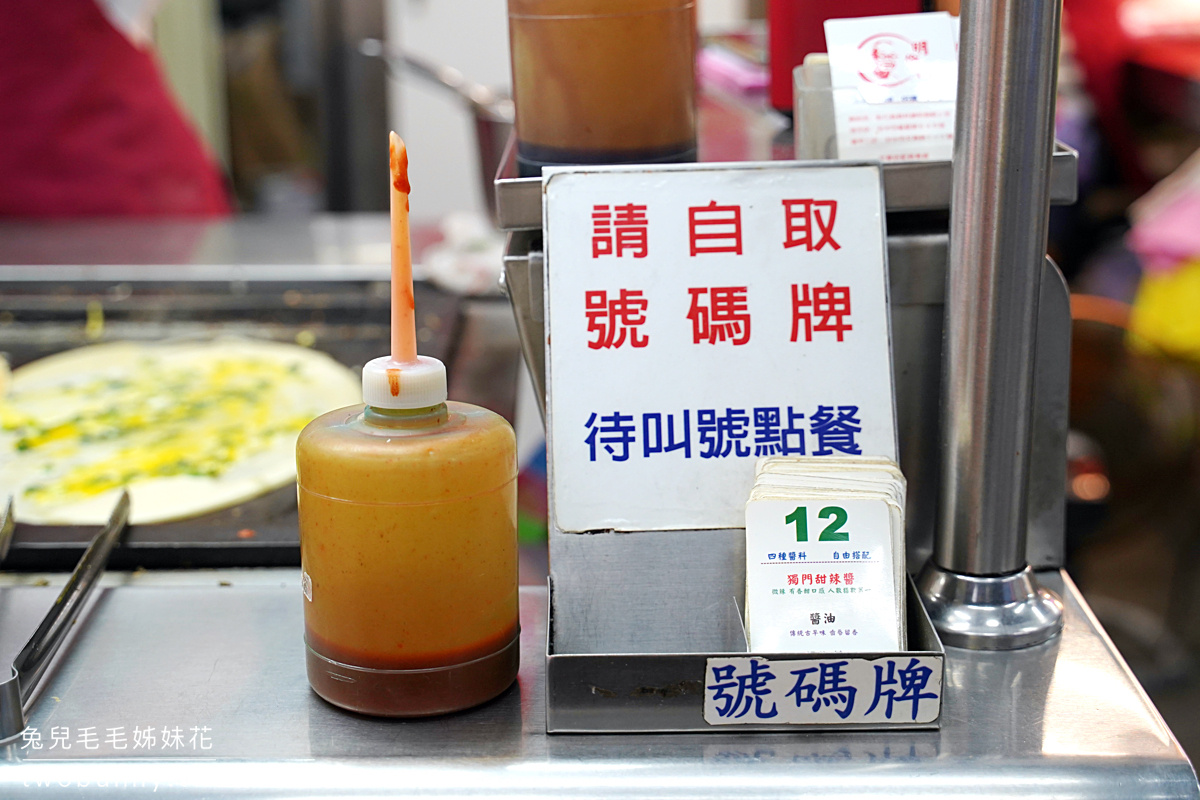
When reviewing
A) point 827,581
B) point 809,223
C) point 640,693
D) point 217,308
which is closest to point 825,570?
point 827,581

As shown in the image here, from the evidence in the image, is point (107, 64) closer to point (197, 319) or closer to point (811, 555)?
point (197, 319)

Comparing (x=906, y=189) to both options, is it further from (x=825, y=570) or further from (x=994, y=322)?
(x=825, y=570)

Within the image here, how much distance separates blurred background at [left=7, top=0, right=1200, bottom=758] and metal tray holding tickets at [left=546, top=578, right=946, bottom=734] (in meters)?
0.47

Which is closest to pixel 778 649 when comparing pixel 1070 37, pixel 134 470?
pixel 134 470

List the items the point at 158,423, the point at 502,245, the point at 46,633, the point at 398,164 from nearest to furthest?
1. the point at 398,164
2. the point at 46,633
3. the point at 158,423
4. the point at 502,245

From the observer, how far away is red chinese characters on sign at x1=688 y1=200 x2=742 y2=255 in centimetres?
78

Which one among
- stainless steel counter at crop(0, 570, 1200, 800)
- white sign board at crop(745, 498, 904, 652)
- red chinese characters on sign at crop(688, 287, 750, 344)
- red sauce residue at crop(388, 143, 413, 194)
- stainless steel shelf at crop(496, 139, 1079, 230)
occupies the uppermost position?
red sauce residue at crop(388, 143, 413, 194)

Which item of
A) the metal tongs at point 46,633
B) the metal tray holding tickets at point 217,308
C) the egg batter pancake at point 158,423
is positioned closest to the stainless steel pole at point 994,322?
the metal tongs at point 46,633

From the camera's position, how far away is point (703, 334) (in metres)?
0.77

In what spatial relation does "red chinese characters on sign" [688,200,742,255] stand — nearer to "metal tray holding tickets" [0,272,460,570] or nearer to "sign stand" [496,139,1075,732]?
"sign stand" [496,139,1075,732]

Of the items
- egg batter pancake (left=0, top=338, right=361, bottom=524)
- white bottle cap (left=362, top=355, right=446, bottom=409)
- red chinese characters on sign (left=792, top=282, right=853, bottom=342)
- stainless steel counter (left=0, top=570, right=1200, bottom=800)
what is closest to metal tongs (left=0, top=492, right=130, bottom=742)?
stainless steel counter (left=0, top=570, right=1200, bottom=800)

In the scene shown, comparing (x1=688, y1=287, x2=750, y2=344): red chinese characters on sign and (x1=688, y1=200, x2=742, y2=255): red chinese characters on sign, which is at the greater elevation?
(x1=688, y1=200, x2=742, y2=255): red chinese characters on sign

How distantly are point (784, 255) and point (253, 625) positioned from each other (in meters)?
0.47

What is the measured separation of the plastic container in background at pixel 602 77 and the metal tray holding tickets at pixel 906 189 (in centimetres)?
5
